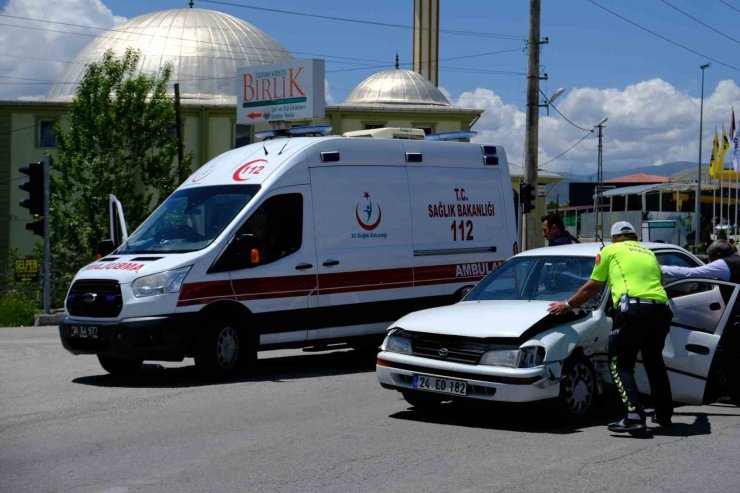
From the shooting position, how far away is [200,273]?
11.4 meters

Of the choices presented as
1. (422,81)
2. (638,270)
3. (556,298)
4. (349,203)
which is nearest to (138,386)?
(349,203)

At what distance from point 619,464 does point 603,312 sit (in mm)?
2147

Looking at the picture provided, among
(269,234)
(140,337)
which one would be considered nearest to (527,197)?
(269,234)

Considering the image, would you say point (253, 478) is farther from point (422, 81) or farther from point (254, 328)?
point (422, 81)

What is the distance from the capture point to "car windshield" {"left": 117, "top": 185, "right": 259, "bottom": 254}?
39.0ft

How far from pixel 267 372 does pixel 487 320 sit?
4.25 metres

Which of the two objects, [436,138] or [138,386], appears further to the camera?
[436,138]

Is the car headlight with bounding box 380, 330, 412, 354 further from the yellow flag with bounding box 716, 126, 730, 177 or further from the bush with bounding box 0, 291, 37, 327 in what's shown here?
the yellow flag with bounding box 716, 126, 730, 177

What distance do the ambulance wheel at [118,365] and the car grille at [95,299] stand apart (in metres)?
0.79

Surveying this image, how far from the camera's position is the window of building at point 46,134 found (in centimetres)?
5291

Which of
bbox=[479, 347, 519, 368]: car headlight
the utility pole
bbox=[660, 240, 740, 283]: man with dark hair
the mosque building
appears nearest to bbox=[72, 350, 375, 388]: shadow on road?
bbox=[479, 347, 519, 368]: car headlight

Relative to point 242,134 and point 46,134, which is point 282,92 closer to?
point 242,134

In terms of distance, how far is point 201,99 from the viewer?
5369 cm

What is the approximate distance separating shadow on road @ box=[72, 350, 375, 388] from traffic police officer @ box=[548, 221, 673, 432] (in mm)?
4274
